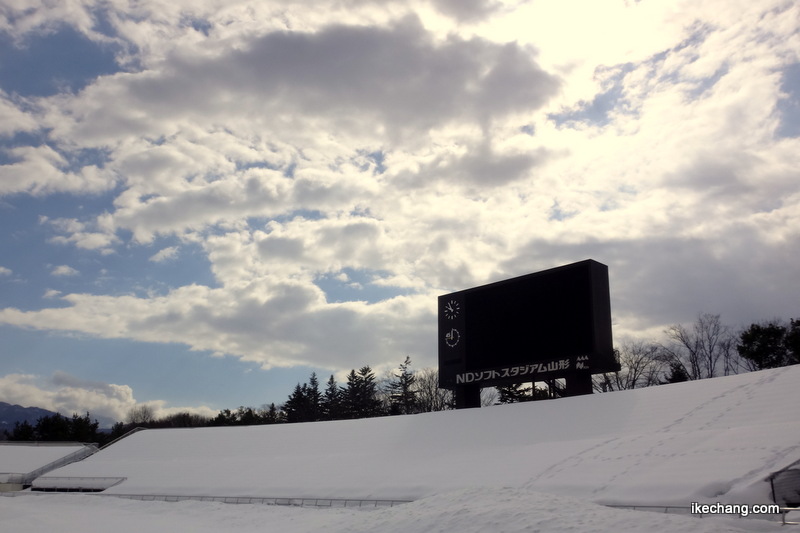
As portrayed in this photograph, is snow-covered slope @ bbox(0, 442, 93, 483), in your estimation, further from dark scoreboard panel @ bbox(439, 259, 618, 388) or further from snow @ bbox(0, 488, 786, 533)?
dark scoreboard panel @ bbox(439, 259, 618, 388)

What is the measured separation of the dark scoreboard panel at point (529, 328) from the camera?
24.8 m

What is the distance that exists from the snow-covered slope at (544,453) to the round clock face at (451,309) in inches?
172

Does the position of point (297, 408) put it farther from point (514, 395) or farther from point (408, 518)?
→ point (408, 518)

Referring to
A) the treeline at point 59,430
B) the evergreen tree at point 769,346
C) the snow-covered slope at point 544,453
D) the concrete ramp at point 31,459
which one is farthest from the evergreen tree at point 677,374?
the treeline at point 59,430

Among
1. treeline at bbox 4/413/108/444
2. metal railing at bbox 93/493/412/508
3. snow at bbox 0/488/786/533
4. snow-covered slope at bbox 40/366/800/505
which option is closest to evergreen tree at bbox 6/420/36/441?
treeline at bbox 4/413/108/444

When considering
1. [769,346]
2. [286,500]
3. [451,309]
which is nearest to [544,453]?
[286,500]

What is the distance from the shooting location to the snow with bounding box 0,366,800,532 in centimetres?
1412

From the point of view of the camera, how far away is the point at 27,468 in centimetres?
4106

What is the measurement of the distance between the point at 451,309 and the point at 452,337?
1.31 meters

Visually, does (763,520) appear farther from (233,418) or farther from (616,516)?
(233,418)

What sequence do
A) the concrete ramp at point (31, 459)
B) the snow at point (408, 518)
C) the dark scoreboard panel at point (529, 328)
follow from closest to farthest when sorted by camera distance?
the snow at point (408, 518), the dark scoreboard panel at point (529, 328), the concrete ramp at point (31, 459)

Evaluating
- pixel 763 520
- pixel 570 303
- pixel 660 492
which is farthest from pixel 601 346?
pixel 763 520

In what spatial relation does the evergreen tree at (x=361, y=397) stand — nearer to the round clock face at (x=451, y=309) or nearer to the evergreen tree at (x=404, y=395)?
the evergreen tree at (x=404, y=395)

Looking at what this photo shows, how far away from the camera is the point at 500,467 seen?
21.2 m
